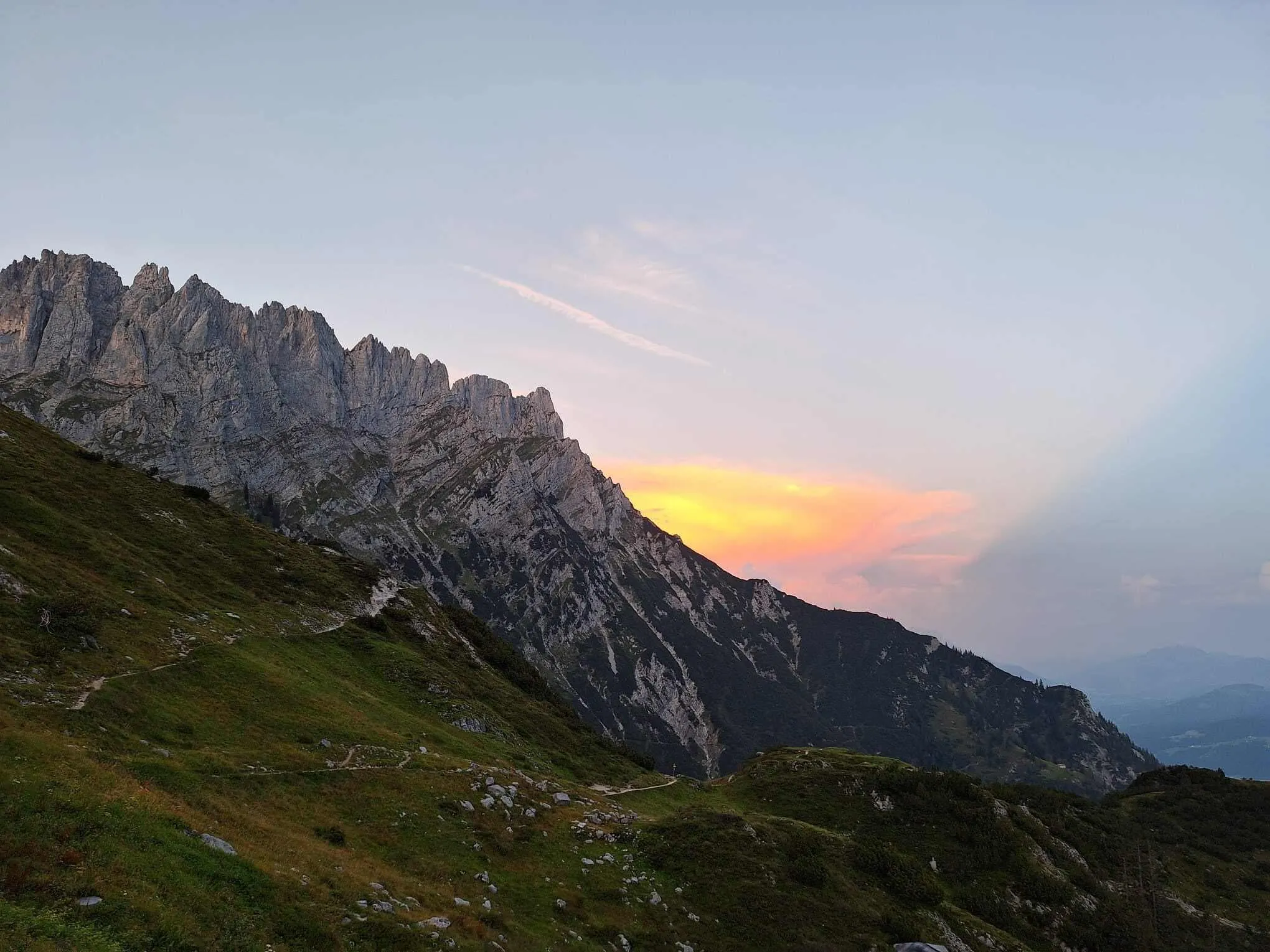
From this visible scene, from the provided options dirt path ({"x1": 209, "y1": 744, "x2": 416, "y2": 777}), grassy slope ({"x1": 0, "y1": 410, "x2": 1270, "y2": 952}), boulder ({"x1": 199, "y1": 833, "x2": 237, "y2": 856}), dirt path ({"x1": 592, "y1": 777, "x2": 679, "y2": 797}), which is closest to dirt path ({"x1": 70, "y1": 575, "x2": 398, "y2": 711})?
grassy slope ({"x1": 0, "y1": 410, "x2": 1270, "y2": 952})

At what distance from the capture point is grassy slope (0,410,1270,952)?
19734mm

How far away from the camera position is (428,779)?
1517 inches

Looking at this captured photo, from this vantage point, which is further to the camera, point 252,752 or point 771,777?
point 771,777

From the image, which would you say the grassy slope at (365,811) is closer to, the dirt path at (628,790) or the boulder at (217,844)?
the boulder at (217,844)

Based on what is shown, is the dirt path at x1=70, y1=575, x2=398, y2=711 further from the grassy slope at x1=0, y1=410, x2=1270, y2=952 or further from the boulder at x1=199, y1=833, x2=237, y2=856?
the boulder at x1=199, y1=833, x2=237, y2=856

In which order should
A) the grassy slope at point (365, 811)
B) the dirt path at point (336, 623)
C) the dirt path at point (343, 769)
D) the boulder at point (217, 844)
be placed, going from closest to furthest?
the grassy slope at point (365, 811)
the boulder at point (217, 844)
the dirt path at point (343, 769)
the dirt path at point (336, 623)

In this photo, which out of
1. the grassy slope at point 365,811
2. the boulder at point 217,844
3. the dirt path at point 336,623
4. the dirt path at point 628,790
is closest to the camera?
the grassy slope at point 365,811

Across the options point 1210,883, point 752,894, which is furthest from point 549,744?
point 1210,883

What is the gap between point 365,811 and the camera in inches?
1298

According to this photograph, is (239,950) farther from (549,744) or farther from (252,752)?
(549,744)

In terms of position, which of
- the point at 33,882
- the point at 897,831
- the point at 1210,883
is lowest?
the point at 1210,883

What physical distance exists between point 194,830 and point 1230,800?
446 ft

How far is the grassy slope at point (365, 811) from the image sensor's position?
64.7ft

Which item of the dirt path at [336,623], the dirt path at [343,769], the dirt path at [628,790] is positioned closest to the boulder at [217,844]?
the dirt path at [343,769]
